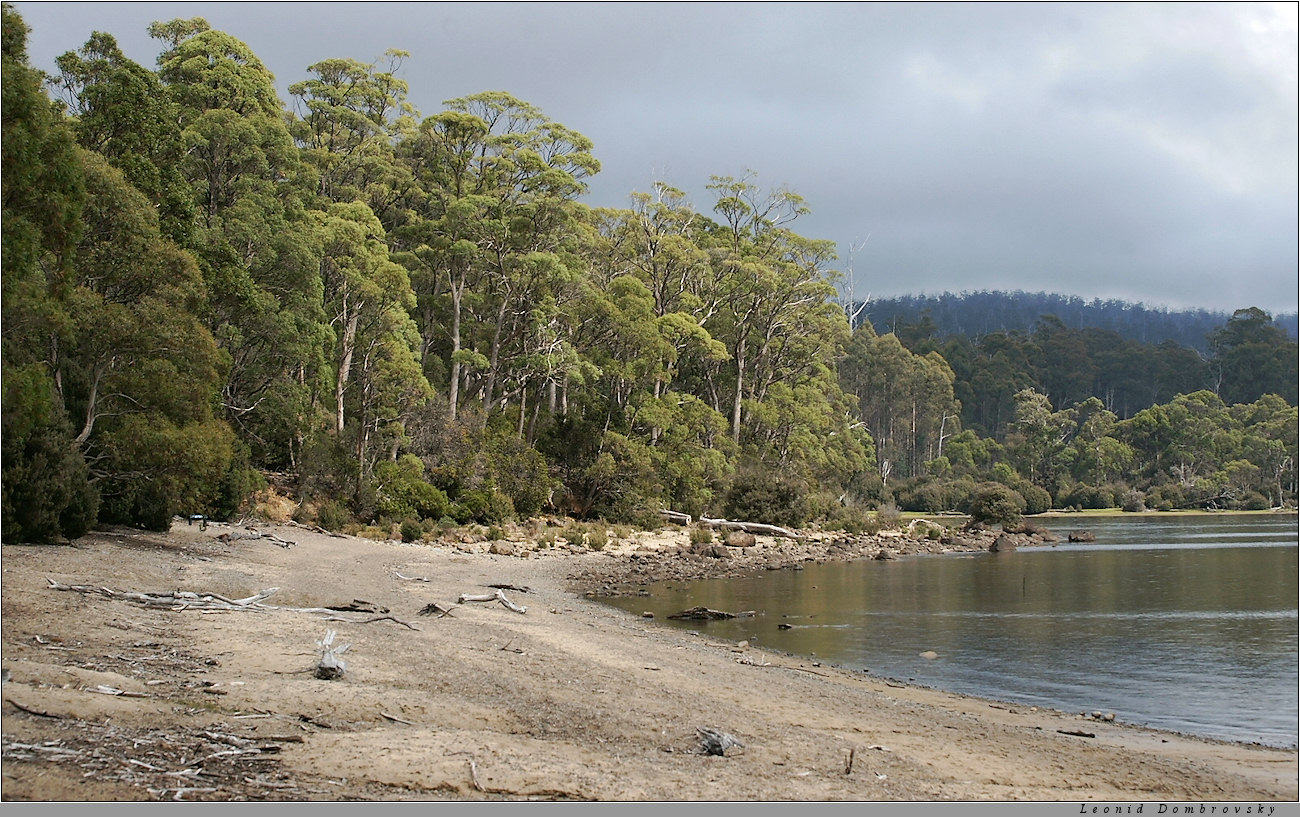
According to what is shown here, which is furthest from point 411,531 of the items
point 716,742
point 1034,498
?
point 1034,498

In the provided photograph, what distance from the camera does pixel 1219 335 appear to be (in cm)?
11662

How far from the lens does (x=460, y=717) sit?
8.34 m

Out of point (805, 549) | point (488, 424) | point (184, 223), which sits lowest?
point (805, 549)

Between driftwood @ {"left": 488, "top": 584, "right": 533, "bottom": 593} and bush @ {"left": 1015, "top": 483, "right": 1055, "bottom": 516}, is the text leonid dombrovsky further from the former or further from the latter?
bush @ {"left": 1015, "top": 483, "right": 1055, "bottom": 516}

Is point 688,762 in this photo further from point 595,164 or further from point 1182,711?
point 595,164

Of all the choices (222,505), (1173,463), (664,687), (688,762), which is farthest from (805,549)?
(1173,463)

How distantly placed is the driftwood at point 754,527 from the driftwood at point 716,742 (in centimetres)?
3178

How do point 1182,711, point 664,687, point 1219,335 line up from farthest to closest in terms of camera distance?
point 1219,335 < point 1182,711 < point 664,687

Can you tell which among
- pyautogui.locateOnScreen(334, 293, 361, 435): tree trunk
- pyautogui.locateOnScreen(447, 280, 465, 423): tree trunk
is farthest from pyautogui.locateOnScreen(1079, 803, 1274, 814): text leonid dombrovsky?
pyautogui.locateOnScreen(447, 280, 465, 423): tree trunk

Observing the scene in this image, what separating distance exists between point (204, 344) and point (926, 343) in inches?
4413

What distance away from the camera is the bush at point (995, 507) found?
49.8 m

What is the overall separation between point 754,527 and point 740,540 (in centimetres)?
397

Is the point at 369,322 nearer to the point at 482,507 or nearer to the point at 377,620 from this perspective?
the point at 482,507

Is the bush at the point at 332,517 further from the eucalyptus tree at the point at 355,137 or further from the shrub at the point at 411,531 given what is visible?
the eucalyptus tree at the point at 355,137
